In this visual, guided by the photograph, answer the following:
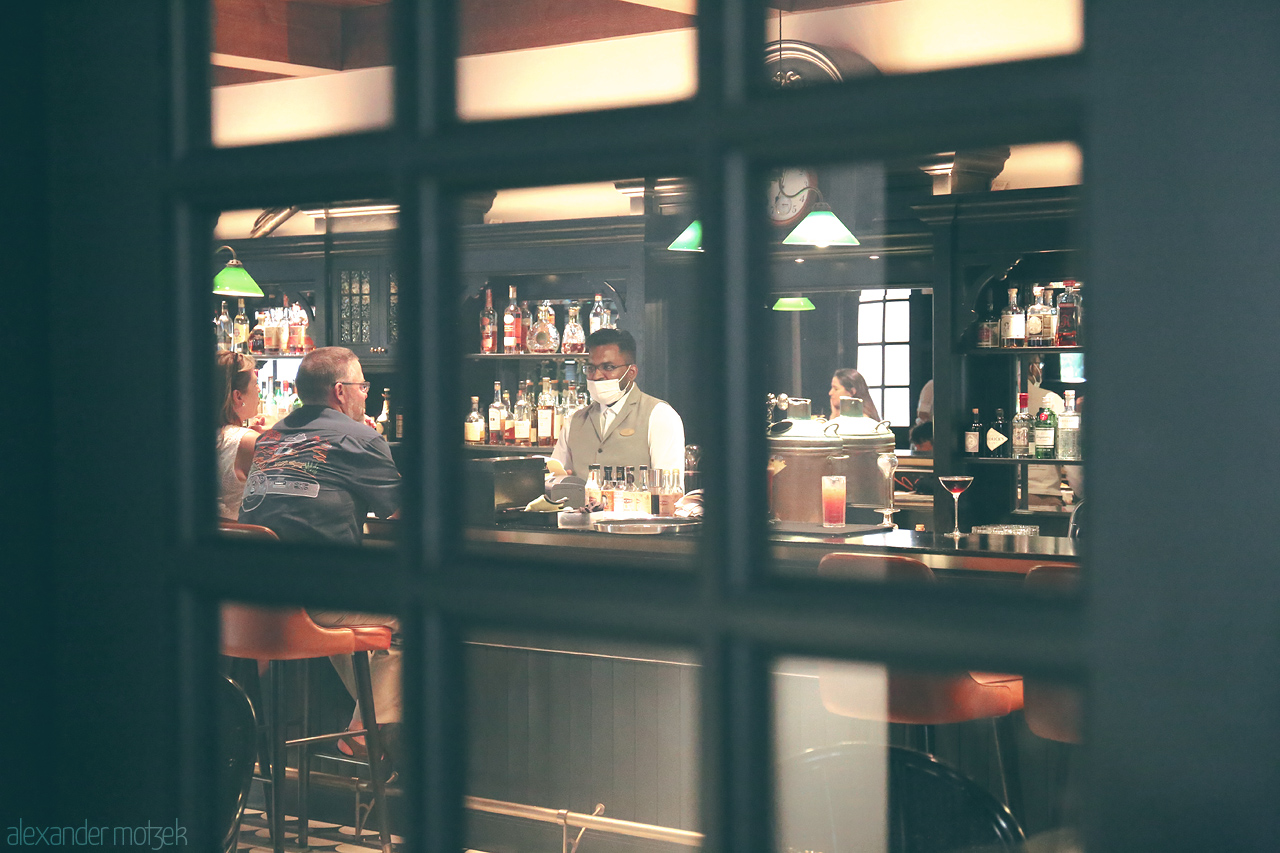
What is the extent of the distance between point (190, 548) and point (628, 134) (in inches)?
13.2

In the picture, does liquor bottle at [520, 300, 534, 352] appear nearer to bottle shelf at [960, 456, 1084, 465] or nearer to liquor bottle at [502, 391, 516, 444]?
liquor bottle at [502, 391, 516, 444]

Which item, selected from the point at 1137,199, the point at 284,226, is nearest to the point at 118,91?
the point at 1137,199

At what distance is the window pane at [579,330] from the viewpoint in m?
5.35

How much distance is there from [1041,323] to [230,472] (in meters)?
3.84

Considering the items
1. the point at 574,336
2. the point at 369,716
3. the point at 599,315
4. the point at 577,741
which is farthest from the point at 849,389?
the point at 369,716

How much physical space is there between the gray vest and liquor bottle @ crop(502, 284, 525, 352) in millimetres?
1142

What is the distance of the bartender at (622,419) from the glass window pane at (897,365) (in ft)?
7.69

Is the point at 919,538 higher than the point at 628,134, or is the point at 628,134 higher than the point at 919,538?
the point at 628,134

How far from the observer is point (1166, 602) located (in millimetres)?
406

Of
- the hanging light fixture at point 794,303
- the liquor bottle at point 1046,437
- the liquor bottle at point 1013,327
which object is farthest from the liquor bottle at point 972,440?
the hanging light fixture at point 794,303

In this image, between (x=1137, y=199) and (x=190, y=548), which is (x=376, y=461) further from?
(x=1137, y=199)

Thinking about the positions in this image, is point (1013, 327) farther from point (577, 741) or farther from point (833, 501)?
point (577, 741)

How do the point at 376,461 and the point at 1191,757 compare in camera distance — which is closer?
the point at 1191,757

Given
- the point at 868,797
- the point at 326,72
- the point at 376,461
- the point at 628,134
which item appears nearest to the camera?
the point at 628,134
